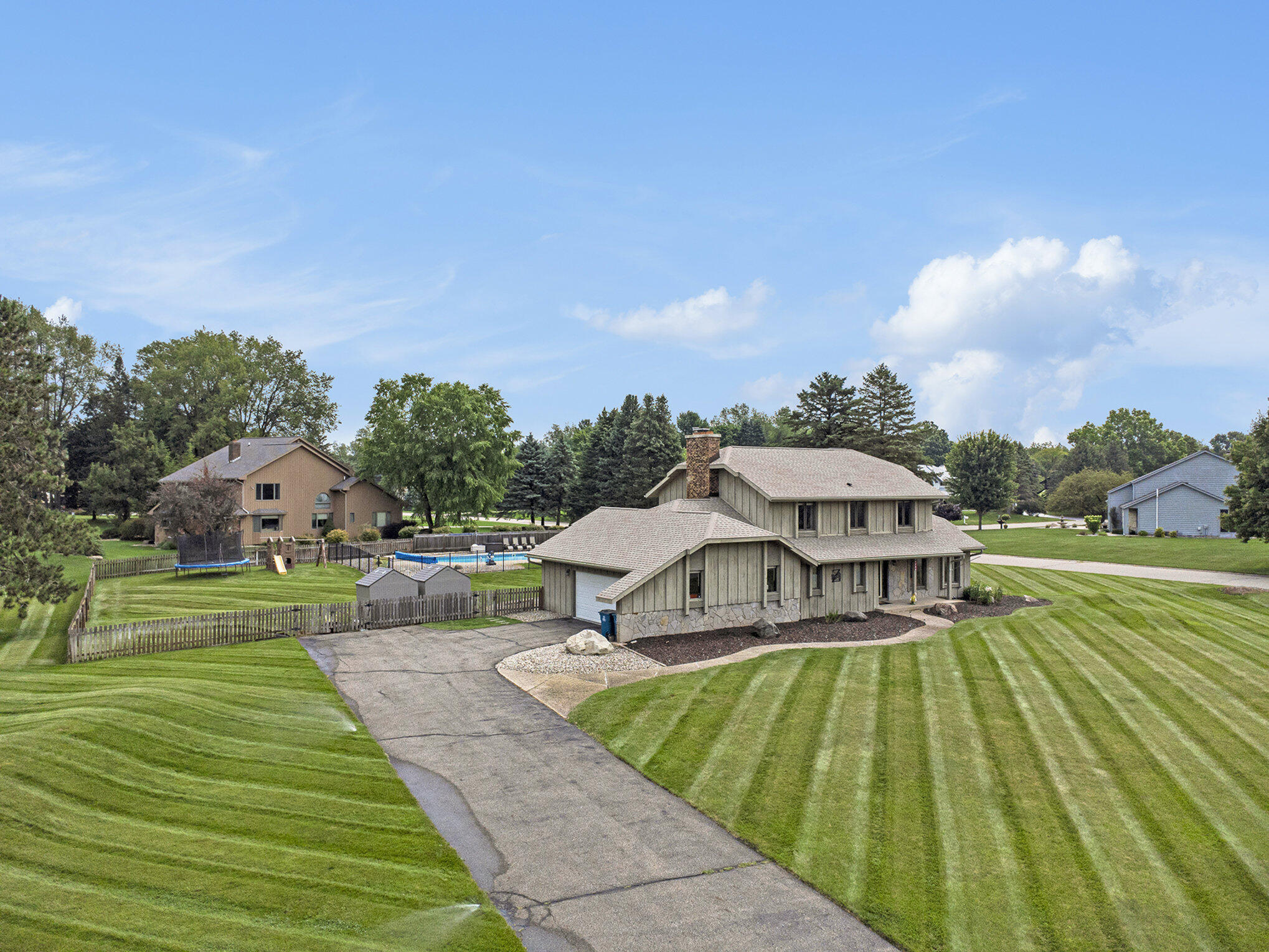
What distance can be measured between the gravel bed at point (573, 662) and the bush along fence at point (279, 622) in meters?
7.52

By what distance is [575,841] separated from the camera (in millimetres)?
11867

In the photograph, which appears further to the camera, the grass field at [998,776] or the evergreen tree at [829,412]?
the evergreen tree at [829,412]

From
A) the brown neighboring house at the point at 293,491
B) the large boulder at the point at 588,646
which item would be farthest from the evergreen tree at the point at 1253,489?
the brown neighboring house at the point at 293,491

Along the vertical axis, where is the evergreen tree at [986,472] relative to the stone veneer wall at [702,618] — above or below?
above

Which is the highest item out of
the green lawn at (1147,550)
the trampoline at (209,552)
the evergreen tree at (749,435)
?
the evergreen tree at (749,435)

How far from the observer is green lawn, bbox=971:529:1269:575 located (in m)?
47.9

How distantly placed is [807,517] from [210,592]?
28.5m

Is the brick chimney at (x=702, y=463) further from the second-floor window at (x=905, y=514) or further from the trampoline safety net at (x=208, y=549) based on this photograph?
the trampoline safety net at (x=208, y=549)

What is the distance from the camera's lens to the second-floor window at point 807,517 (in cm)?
3173

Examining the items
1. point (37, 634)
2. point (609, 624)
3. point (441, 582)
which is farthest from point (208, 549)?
point (609, 624)

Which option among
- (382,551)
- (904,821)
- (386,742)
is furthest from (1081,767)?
(382,551)

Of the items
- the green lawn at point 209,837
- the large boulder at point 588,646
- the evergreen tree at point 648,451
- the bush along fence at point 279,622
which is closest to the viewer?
the green lawn at point 209,837

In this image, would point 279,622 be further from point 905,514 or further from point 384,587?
point 905,514

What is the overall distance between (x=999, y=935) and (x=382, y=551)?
47.5 m
